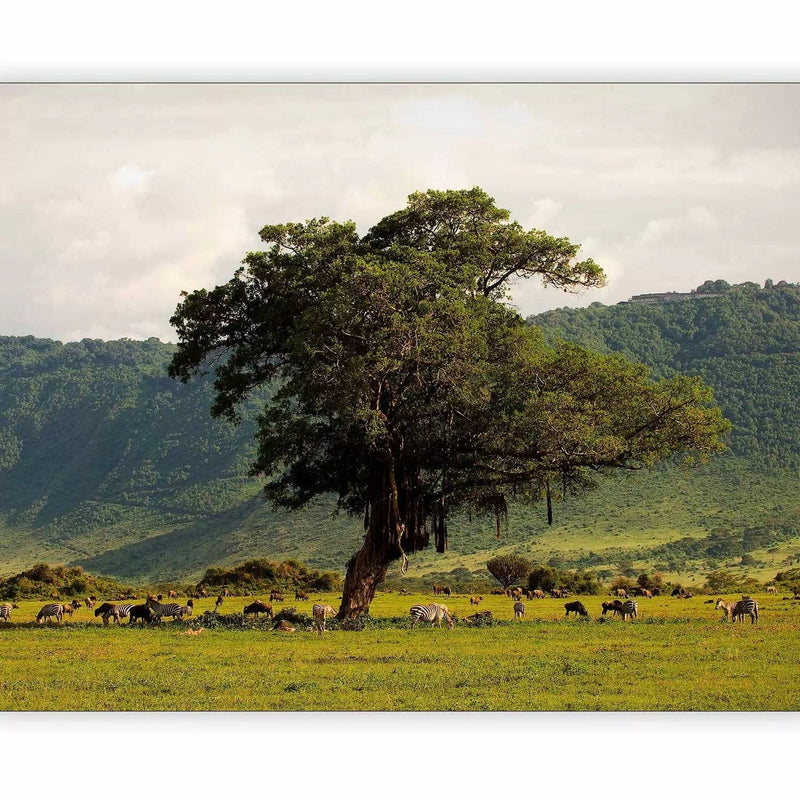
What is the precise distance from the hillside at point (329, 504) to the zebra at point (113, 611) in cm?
3455

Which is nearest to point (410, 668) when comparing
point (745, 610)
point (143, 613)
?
point (143, 613)

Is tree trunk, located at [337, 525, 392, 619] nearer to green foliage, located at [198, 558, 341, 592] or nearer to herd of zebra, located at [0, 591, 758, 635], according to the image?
herd of zebra, located at [0, 591, 758, 635]

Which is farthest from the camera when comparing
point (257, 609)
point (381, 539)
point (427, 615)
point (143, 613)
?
point (257, 609)

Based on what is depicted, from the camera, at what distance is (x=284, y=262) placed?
24031 mm

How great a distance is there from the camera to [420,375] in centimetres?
2209

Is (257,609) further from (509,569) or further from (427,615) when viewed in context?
(509,569)

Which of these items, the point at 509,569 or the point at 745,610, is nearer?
the point at 745,610

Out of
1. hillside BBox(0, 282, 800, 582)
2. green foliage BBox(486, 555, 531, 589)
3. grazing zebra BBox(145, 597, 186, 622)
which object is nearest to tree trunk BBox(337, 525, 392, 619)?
grazing zebra BBox(145, 597, 186, 622)

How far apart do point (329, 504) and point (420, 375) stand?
153 feet

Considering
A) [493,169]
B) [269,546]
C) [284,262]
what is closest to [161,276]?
[284,262]

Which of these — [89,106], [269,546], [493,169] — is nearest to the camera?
[89,106]

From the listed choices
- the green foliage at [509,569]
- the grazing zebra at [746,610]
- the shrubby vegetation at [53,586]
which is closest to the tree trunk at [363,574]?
the grazing zebra at [746,610]

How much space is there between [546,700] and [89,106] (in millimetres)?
11862

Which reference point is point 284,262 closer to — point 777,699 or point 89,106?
point 89,106
